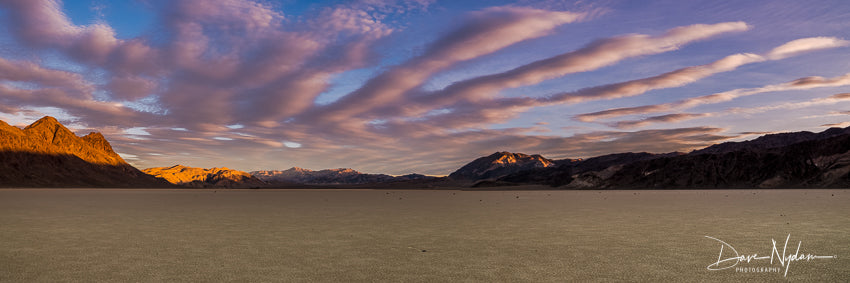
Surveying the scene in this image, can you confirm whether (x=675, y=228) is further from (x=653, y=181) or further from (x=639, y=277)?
(x=653, y=181)

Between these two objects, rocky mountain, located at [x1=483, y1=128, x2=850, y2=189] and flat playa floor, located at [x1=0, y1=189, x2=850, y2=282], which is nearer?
flat playa floor, located at [x1=0, y1=189, x2=850, y2=282]

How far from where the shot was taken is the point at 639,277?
8.30 m

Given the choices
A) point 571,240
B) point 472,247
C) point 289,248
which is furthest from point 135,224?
point 571,240

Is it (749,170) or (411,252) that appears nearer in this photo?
(411,252)

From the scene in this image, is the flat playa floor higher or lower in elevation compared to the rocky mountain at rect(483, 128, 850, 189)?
lower

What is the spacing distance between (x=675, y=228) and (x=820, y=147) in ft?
522
